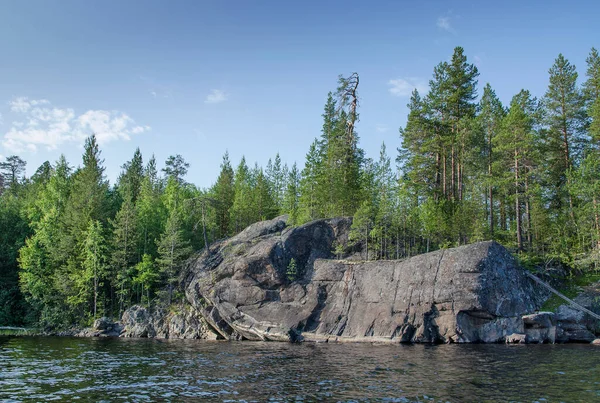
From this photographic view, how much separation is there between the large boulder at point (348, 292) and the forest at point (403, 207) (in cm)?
613

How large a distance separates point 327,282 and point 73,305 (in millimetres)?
35620

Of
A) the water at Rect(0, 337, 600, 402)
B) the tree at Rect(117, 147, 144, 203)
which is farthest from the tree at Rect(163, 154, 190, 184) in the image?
the water at Rect(0, 337, 600, 402)

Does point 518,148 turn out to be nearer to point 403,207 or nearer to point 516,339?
A: point 403,207

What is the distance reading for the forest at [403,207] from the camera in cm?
4809

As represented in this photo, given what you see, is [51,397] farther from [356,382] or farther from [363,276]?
[363,276]

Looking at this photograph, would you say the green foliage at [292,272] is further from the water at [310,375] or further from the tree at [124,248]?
the tree at [124,248]

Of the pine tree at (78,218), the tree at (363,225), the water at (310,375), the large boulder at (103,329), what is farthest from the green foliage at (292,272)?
the pine tree at (78,218)

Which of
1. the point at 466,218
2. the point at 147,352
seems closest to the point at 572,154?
→ the point at 466,218

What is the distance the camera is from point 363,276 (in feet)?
141

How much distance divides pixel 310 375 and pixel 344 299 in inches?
847

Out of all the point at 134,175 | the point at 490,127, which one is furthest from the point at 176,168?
the point at 490,127

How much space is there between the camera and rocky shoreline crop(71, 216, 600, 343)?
36219 mm

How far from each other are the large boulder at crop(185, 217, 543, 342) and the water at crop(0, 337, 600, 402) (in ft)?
15.9

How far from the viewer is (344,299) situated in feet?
139
